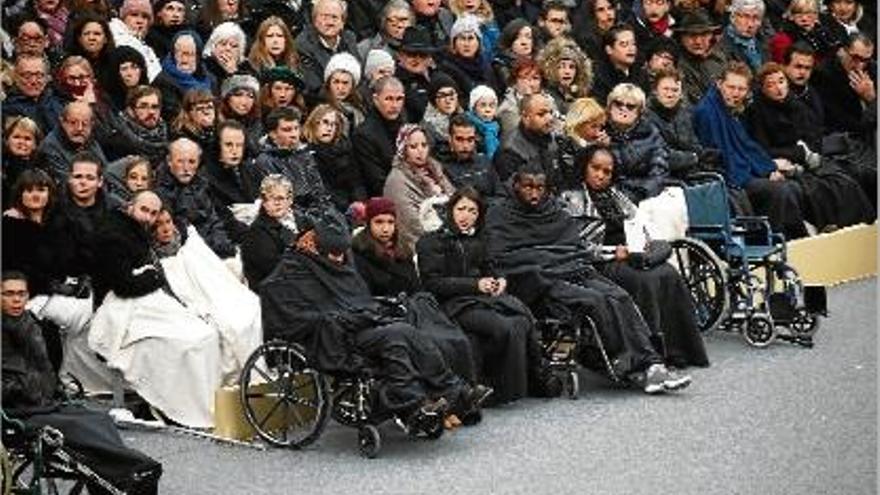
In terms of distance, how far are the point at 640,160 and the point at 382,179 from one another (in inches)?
56.4

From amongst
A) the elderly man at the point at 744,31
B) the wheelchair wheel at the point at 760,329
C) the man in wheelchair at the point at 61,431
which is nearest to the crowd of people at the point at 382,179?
the man in wheelchair at the point at 61,431

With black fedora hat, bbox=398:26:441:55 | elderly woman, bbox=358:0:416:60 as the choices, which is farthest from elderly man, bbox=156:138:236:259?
elderly woman, bbox=358:0:416:60

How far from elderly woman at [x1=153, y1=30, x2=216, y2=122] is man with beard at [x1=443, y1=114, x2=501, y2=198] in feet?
4.20

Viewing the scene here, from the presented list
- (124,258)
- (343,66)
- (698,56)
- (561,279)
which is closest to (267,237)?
(124,258)

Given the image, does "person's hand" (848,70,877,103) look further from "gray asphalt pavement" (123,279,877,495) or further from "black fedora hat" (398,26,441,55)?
"gray asphalt pavement" (123,279,877,495)

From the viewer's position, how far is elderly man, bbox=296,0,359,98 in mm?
14273

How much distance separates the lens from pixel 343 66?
1366cm

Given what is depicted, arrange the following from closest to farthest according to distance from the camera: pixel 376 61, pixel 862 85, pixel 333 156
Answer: pixel 333 156 < pixel 376 61 < pixel 862 85

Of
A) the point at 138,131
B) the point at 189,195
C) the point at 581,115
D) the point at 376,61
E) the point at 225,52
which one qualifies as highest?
the point at 225,52

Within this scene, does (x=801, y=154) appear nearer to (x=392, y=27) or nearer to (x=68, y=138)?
(x=392, y=27)

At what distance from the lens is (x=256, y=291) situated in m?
11.7

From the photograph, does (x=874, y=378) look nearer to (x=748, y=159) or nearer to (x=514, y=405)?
(x=514, y=405)

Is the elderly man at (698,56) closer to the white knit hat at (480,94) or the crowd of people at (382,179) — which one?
the crowd of people at (382,179)

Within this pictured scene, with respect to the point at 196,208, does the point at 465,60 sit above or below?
above
